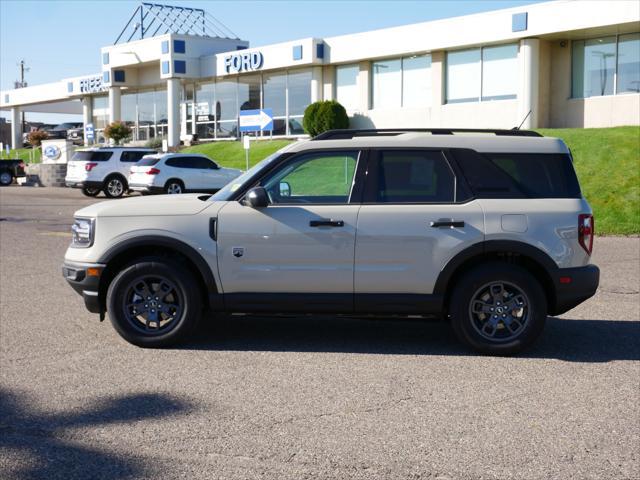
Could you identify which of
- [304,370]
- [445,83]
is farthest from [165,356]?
[445,83]

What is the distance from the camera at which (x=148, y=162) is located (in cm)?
2777

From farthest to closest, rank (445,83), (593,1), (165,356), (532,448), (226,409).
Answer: (445,83)
(593,1)
(165,356)
(226,409)
(532,448)

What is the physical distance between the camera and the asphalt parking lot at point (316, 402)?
456 cm

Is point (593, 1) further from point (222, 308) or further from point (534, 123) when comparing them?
point (222, 308)

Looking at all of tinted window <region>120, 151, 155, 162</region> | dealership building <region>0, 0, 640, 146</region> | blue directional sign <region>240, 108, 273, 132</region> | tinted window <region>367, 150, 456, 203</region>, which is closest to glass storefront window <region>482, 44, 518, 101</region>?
dealership building <region>0, 0, 640, 146</region>

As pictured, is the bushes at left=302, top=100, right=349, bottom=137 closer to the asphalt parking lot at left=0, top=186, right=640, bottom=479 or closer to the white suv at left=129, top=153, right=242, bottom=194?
the white suv at left=129, top=153, right=242, bottom=194

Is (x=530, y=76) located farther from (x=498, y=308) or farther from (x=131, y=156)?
(x=498, y=308)

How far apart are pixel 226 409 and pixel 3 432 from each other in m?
1.38

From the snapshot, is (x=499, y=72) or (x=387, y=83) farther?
(x=387, y=83)

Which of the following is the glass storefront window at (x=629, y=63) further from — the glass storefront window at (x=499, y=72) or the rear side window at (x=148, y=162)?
the rear side window at (x=148, y=162)

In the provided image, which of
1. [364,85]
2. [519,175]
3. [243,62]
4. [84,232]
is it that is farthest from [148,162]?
[519,175]

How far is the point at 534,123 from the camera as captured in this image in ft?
104

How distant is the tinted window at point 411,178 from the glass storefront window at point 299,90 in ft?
113

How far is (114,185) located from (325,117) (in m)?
10.8
